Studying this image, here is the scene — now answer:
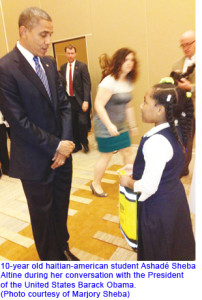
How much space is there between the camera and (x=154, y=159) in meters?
1.20

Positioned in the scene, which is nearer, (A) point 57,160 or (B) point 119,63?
(A) point 57,160

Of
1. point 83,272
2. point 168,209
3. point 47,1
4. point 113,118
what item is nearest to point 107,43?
point 47,1

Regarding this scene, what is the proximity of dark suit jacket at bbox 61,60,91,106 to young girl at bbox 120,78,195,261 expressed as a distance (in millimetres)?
3105

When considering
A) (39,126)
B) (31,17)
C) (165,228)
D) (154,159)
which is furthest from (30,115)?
(165,228)

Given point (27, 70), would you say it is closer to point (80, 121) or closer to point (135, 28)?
point (80, 121)

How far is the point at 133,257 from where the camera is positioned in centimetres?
191

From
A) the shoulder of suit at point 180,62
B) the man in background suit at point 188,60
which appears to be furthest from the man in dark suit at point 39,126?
the shoulder of suit at point 180,62

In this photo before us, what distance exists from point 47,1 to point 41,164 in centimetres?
464

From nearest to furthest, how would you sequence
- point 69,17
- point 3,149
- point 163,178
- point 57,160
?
point 163,178 → point 57,160 → point 3,149 → point 69,17

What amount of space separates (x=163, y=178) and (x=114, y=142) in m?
1.28

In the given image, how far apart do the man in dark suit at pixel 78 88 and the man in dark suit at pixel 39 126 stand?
8.99 feet

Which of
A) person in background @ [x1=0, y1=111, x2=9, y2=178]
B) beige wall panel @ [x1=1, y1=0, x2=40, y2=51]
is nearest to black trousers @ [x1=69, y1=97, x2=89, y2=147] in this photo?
person in background @ [x1=0, y1=111, x2=9, y2=178]

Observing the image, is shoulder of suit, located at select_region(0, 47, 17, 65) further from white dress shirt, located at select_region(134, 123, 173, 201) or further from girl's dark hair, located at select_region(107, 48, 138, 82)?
girl's dark hair, located at select_region(107, 48, 138, 82)

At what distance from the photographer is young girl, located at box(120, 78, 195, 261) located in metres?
1.23
